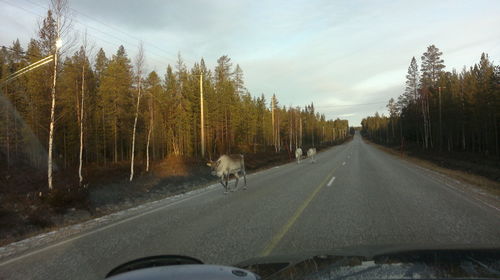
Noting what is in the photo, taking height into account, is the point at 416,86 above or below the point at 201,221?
above

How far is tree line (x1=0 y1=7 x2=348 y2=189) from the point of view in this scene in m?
24.2

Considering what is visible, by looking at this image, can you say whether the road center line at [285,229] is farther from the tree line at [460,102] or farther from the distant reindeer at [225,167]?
the tree line at [460,102]

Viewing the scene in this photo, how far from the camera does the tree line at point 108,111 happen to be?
24.2m

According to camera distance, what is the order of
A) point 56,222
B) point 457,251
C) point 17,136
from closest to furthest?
1. point 457,251
2. point 56,222
3. point 17,136

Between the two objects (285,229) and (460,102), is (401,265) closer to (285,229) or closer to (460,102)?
(285,229)

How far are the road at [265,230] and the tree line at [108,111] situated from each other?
1088 cm

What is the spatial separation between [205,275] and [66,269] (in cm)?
448

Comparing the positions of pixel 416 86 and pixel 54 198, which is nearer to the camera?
pixel 54 198

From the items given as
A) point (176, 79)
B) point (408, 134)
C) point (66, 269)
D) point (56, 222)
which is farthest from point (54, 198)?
point (408, 134)

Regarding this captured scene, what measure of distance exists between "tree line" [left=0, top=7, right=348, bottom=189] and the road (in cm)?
1088

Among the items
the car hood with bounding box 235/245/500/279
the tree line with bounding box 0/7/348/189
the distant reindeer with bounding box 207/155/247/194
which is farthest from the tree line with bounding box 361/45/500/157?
the car hood with bounding box 235/245/500/279

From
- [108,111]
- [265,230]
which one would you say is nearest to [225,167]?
[265,230]

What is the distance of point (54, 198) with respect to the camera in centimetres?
1242

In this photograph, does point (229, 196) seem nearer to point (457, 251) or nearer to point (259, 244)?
point (259, 244)
